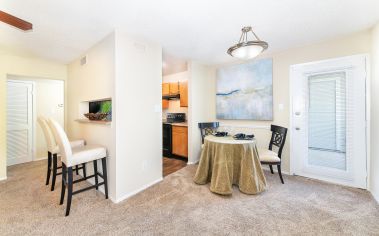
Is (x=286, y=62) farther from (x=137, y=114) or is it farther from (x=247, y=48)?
(x=137, y=114)

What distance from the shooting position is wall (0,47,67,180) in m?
2.98

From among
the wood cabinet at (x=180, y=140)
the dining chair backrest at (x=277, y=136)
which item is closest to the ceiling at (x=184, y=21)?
the dining chair backrest at (x=277, y=136)

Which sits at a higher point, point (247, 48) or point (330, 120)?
point (247, 48)

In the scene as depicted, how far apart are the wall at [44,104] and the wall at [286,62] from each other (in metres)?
3.69

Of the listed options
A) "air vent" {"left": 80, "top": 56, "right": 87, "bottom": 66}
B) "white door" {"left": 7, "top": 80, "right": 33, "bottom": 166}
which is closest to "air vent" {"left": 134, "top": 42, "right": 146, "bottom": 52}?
"air vent" {"left": 80, "top": 56, "right": 87, "bottom": 66}

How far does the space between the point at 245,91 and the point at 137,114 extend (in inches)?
90.1

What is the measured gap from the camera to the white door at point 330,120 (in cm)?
250

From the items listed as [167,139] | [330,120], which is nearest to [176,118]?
[167,139]

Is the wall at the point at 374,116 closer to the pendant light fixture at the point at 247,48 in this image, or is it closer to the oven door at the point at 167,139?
A: the pendant light fixture at the point at 247,48

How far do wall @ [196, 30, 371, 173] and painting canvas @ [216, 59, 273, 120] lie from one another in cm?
12

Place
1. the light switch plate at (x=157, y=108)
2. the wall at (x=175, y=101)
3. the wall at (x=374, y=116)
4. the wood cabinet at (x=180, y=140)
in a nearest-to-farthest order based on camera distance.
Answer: the wall at (x=374, y=116) < the light switch plate at (x=157, y=108) < the wood cabinet at (x=180, y=140) < the wall at (x=175, y=101)

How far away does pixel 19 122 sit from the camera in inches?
152

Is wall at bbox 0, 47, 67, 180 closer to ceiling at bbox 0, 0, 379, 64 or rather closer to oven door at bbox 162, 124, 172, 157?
ceiling at bbox 0, 0, 379, 64

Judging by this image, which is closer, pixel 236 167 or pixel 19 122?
pixel 236 167
